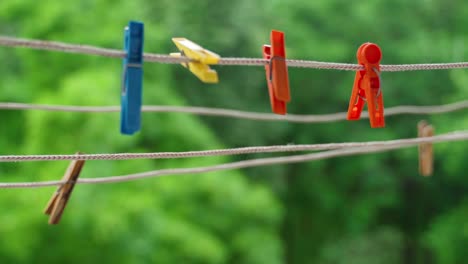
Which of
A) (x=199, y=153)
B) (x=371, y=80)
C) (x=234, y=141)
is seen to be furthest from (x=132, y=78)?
(x=234, y=141)

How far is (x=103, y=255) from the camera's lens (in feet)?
23.9

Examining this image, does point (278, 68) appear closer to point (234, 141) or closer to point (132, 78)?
point (132, 78)

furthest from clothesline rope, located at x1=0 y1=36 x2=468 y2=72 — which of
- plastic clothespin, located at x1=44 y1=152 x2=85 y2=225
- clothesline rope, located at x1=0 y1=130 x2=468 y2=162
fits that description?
plastic clothespin, located at x1=44 y1=152 x2=85 y2=225

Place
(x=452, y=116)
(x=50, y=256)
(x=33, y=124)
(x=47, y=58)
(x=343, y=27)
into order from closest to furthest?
1. (x=50, y=256)
2. (x=33, y=124)
3. (x=47, y=58)
4. (x=452, y=116)
5. (x=343, y=27)

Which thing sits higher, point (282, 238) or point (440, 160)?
point (440, 160)

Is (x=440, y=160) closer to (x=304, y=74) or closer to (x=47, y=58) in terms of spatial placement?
(x=304, y=74)

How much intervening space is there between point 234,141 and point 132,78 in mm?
7613

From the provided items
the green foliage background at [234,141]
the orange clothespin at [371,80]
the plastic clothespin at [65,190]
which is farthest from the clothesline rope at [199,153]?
the green foliage background at [234,141]

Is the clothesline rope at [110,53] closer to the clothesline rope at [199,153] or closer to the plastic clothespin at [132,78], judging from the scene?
the plastic clothespin at [132,78]

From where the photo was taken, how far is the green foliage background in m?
7.22

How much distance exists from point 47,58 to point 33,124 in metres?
0.97

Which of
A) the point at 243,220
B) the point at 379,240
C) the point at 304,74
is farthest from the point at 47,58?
the point at 379,240

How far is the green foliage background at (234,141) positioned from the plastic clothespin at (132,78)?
5323 millimetres

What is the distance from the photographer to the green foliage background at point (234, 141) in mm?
7223
